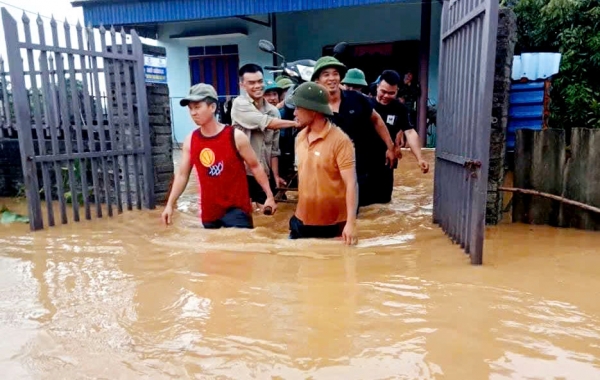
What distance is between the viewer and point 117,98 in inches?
210

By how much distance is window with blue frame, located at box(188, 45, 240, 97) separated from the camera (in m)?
12.5

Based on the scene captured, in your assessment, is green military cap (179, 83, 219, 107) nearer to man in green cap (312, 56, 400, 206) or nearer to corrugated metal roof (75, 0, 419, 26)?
man in green cap (312, 56, 400, 206)

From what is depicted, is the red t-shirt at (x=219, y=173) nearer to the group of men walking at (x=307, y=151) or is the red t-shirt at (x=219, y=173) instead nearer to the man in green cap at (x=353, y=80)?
the group of men walking at (x=307, y=151)

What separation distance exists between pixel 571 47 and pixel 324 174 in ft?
18.2

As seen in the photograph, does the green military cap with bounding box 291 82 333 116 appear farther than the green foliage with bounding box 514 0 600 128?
No

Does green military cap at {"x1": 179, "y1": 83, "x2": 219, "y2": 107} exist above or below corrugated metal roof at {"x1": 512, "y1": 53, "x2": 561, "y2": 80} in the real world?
below

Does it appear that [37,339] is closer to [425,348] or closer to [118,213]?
[425,348]

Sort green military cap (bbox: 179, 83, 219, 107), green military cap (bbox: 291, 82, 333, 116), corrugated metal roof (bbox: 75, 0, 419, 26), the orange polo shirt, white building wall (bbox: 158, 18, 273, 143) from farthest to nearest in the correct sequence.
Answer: white building wall (bbox: 158, 18, 273, 143), corrugated metal roof (bbox: 75, 0, 419, 26), green military cap (bbox: 179, 83, 219, 107), the orange polo shirt, green military cap (bbox: 291, 82, 333, 116)

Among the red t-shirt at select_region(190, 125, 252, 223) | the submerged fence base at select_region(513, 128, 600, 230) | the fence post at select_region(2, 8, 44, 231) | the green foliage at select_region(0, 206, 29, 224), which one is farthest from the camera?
the green foliage at select_region(0, 206, 29, 224)

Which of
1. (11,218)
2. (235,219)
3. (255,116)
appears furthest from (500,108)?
(11,218)

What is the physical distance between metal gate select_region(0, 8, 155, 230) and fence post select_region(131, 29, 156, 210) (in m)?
0.01

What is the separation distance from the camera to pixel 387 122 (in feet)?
17.5

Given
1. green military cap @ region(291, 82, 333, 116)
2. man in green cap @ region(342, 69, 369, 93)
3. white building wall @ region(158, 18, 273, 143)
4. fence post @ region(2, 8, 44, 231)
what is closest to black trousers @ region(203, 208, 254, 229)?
green military cap @ region(291, 82, 333, 116)

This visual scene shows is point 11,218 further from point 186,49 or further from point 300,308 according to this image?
point 186,49
